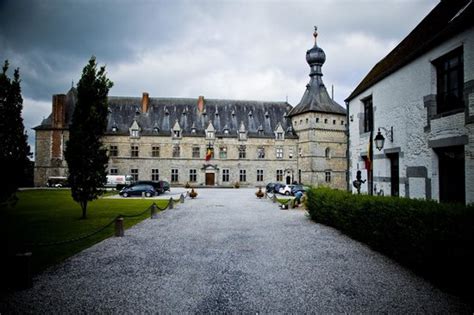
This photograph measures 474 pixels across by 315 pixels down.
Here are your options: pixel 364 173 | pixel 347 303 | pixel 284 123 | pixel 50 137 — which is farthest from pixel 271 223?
pixel 50 137

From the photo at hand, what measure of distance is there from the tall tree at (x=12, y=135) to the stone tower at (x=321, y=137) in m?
36.0

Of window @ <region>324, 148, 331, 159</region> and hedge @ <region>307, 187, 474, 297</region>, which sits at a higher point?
window @ <region>324, 148, 331, 159</region>

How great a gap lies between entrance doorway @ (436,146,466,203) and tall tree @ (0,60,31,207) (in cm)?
1312

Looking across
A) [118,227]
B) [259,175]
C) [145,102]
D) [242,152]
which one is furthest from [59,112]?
[118,227]

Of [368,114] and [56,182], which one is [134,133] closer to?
[56,182]

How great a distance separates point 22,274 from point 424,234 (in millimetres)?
8350

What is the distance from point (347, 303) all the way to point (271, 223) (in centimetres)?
817

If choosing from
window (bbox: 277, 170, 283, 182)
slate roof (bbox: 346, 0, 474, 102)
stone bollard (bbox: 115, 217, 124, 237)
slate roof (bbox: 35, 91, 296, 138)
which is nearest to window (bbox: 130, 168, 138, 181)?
slate roof (bbox: 35, 91, 296, 138)

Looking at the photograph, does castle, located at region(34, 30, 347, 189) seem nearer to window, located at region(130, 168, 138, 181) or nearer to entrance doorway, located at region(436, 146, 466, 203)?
window, located at region(130, 168, 138, 181)

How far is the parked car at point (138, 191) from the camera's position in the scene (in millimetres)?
27016

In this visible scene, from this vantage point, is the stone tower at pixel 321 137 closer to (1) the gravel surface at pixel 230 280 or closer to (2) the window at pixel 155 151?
(2) the window at pixel 155 151

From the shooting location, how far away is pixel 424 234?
6051 millimetres

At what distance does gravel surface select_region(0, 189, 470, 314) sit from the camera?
4.98 meters

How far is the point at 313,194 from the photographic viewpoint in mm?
14289
